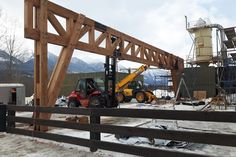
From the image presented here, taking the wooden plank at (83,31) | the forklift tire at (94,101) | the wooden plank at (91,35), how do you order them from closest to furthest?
1. the wooden plank at (83,31)
2. the wooden plank at (91,35)
3. the forklift tire at (94,101)

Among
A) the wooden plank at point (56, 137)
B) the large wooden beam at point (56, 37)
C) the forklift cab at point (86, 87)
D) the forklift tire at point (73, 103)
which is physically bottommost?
the wooden plank at point (56, 137)

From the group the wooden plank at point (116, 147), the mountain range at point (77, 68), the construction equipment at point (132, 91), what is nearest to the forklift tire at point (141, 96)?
the construction equipment at point (132, 91)

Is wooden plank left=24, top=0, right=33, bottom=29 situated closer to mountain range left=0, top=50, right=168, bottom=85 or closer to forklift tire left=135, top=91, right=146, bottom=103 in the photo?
mountain range left=0, top=50, right=168, bottom=85

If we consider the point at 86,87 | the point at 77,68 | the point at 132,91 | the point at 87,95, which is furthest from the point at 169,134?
the point at 77,68

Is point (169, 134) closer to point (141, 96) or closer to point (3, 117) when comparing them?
point (3, 117)

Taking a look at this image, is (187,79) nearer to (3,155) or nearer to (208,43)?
(208,43)

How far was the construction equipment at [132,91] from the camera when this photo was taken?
27.2 m

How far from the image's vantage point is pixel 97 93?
19672 mm

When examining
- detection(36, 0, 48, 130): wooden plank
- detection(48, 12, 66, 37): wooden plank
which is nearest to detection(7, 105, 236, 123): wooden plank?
detection(36, 0, 48, 130): wooden plank

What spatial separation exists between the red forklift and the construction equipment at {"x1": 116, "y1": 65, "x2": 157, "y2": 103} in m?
7.06

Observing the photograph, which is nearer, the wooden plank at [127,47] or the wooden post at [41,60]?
the wooden post at [41,60]

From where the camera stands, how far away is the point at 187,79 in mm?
33562

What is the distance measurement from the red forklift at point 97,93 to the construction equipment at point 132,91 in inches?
278

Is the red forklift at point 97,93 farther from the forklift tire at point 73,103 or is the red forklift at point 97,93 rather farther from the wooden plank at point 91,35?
the wooden plank at point 91,35
